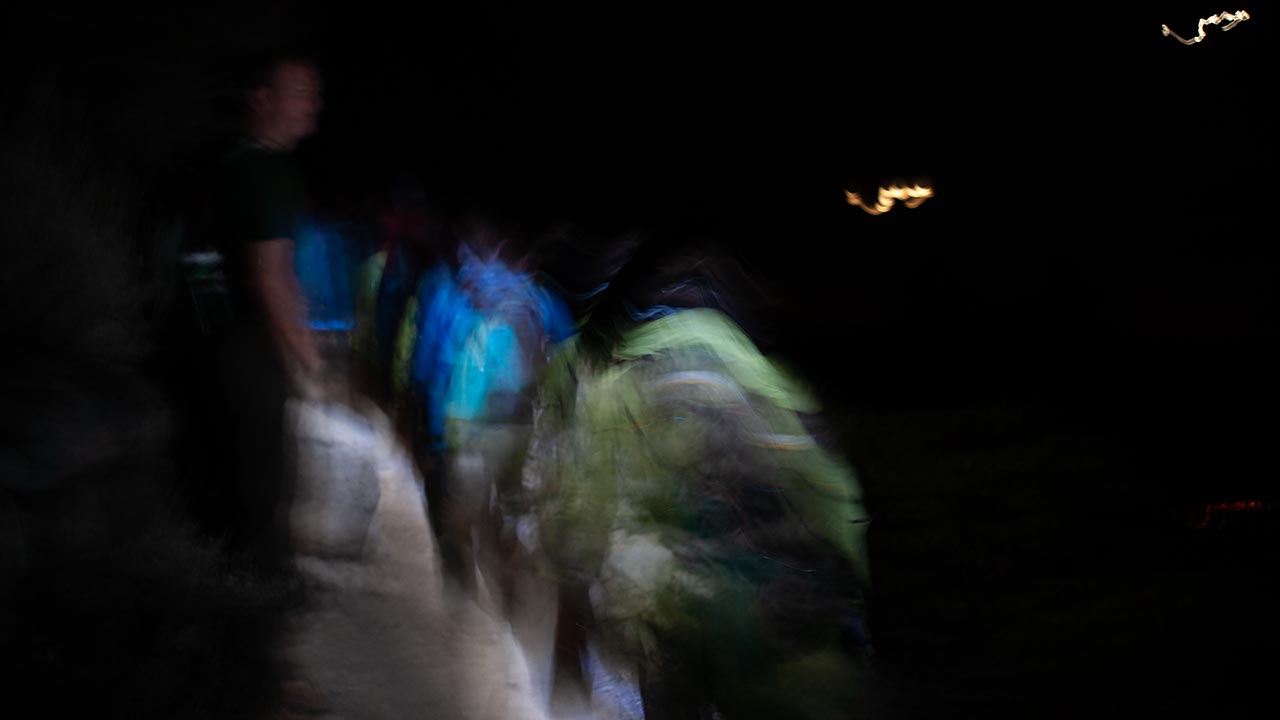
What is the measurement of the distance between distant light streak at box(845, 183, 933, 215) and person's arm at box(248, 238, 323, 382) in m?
11.0

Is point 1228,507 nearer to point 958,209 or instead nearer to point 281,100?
point 958,209

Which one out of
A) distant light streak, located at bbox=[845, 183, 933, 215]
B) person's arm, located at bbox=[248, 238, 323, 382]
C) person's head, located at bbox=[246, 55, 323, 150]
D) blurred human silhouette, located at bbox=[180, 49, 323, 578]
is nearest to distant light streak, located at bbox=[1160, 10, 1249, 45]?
distant light streak, located at bbox=[845, 183, 933, 215]

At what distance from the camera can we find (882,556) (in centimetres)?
657

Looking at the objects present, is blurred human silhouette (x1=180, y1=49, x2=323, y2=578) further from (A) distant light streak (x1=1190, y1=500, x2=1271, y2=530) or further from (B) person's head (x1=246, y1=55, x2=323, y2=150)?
(A) distant light streak (x1=1190, y1=500, x2=1271, y2=530)

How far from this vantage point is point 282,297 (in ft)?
12.2

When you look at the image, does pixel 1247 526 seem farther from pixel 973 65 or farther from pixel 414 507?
pixel 973 65

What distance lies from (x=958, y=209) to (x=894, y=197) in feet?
2.85

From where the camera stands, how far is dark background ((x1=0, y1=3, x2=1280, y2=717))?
23.5ft

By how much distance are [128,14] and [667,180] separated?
28.9ft

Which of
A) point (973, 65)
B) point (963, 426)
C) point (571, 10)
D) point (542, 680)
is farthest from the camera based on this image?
point (973, 65)

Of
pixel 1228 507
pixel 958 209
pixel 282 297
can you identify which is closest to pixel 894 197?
pixel 958 209

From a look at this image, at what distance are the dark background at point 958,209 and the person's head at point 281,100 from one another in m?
1.99

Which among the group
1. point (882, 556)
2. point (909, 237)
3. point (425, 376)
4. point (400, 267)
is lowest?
point (882, 556)

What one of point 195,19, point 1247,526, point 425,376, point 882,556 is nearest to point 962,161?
point 1247,526
